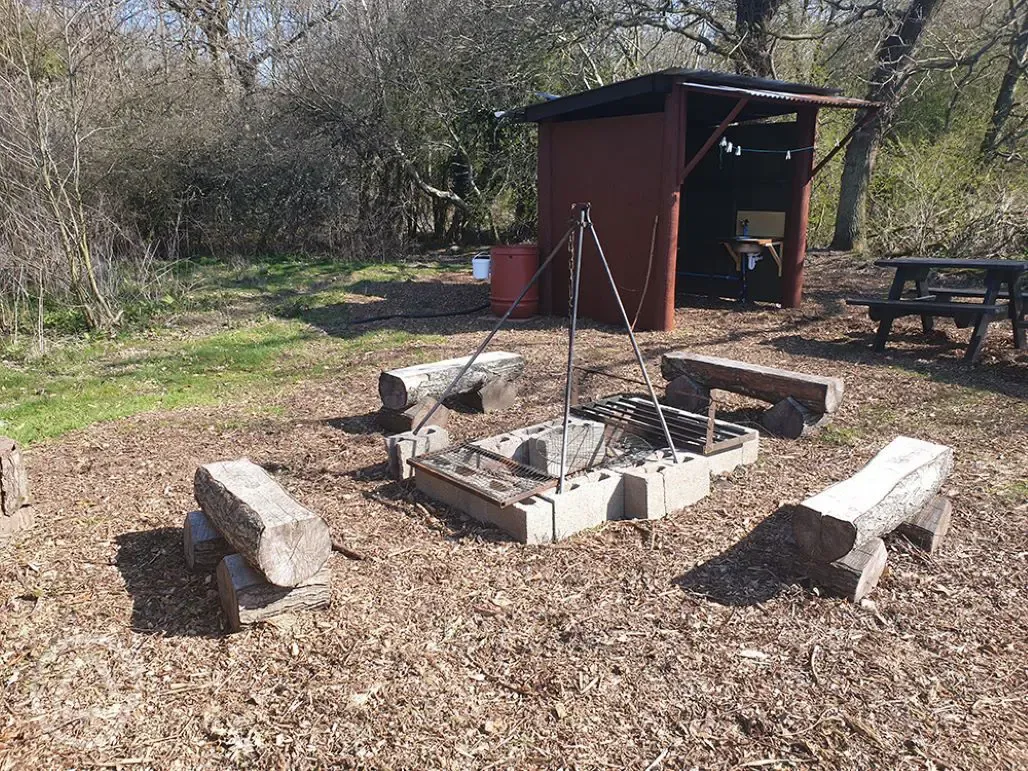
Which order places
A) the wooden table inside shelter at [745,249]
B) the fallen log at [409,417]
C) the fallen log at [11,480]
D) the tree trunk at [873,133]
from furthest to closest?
1. the tree trunk at [873,133]
2. the wooden table inside shelter at [745,249]
3. the fallen log at [409,417]
4. the fallen log at [11,480]

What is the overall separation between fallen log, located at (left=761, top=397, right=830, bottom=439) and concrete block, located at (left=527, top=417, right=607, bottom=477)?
139cm

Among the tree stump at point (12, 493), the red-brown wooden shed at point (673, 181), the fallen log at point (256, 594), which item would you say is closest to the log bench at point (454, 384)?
the fallen log at point (256, 594)

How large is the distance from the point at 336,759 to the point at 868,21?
15.2m

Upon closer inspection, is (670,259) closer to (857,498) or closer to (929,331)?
(929,331)

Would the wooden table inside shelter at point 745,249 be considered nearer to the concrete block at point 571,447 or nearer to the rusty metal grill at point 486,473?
the concrete block at point 571,447

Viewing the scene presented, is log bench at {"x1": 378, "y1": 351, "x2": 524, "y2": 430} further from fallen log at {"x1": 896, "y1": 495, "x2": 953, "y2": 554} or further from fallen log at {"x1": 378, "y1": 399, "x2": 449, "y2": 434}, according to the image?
fallen log at {"x1": 896, "y1": 495, "x2": 953, "y2": 554}

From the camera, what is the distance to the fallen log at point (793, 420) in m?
5.37

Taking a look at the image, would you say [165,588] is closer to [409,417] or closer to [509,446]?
[509,446]

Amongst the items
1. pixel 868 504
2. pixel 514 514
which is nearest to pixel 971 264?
pixel 868 504

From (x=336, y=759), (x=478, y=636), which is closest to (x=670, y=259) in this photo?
(x=478, y=636)

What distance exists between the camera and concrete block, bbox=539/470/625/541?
3.93m

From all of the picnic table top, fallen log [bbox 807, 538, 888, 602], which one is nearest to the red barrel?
the picnic table top

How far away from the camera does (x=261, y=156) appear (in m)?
15.4

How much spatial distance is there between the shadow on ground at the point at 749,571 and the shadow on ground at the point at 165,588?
6.67 ft
